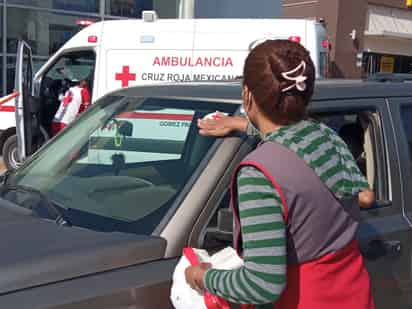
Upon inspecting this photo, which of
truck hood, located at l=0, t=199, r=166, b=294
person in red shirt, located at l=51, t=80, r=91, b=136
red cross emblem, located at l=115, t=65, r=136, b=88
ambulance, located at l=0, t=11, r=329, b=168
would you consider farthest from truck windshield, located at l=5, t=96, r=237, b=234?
person in red shirt, located at l=51, t=80, r=91, b=136

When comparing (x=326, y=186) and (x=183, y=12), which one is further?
(x=183, y=12)

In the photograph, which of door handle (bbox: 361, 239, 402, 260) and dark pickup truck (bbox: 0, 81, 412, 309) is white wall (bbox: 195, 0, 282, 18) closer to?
dark pickup truck (bbox: 0, 81, 412, 309)

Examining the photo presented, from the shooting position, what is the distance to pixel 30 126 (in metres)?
7.58

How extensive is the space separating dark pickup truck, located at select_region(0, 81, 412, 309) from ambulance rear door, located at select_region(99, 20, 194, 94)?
5649 mm

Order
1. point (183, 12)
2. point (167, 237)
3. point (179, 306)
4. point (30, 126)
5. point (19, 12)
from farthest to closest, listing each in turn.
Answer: point (183, 12), point (19, 12), point (30, 126), point (167, 237), point (179, 306)

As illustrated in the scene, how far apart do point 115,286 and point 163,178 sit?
85 cm

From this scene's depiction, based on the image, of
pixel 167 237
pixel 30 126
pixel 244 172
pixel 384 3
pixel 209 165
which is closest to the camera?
pixel 244 172

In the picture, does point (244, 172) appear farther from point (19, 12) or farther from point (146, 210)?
point (19, 12)

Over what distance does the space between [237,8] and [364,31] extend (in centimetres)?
455

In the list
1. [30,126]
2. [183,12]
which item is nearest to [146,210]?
[30,126]

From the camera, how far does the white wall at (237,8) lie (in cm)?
1845

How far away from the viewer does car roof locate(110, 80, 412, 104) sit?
2.67 metres

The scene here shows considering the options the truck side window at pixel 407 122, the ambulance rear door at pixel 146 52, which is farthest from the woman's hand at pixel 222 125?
the ambulance rear door at pixel 146 52

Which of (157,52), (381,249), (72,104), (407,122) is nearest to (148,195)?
(381,249)
